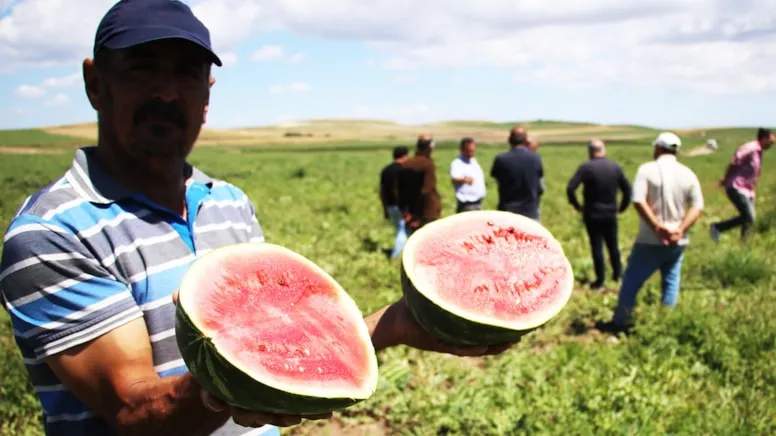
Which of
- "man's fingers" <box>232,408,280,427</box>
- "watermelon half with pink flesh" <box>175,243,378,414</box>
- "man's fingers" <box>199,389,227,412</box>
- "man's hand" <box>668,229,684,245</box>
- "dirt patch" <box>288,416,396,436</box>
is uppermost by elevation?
"watermelon half with pink flesh" <box>175,243,378,414</box>

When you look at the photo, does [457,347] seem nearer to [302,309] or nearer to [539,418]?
[302,309]

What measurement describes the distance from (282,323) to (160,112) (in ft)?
2.45

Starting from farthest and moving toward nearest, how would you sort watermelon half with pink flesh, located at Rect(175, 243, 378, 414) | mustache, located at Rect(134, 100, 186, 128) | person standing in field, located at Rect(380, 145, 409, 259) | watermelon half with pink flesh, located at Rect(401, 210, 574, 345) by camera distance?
1. person standing in field, located at Rect(380, 145, 409, 259)
2. watermelon half with pink flesh, located at Rect(401, 210, 574, 345)
3. mustache, located at Rect(134, 100, 186, 128)
4. watermelon half with pink flesh, located at Rect(175, 243, 378, 414)

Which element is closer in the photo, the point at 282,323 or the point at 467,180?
the point at 282,323

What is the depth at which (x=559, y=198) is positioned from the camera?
1513cm

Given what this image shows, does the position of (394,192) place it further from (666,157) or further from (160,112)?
(160,112)

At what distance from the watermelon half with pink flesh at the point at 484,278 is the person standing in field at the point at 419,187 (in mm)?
5410

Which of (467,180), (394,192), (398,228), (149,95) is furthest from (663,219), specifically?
(149,95)

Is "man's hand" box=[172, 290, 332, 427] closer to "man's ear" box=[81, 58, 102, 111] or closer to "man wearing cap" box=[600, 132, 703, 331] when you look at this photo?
"man's ear" box=[81, 58, 102, 111]

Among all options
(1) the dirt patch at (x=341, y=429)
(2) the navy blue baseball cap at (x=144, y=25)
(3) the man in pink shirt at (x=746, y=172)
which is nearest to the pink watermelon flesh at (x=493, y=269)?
(2) the navy blue baseball cap at (x=144, y=25)

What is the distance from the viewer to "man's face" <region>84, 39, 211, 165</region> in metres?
1.69

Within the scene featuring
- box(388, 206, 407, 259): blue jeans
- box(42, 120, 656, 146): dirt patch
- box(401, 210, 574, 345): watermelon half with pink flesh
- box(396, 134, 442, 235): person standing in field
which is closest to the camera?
box(401, 210, 574, 345): watermelon half with pink flesh

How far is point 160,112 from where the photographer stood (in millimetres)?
1726

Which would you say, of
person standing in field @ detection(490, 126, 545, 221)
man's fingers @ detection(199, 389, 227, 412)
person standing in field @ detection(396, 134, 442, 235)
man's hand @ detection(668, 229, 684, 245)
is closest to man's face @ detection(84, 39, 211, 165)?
man's fingers @ detection(199, 389, 227, 412)
